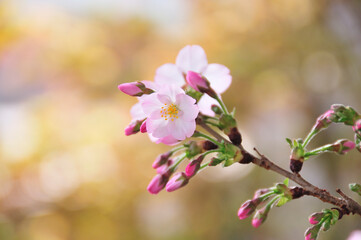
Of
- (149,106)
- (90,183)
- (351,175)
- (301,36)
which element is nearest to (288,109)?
(351,175)

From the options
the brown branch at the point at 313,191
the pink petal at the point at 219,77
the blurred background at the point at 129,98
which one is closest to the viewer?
the brown branch at the point at 313,191

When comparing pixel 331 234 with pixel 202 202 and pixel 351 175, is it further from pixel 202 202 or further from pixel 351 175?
pixel 202 202

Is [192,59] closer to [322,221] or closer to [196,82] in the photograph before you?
[196,82]

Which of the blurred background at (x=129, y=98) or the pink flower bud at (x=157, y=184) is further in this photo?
the blurred background at (x=129, y=98)

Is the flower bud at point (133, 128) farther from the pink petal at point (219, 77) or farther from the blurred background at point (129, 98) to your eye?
the blurred background at point (129, 98)

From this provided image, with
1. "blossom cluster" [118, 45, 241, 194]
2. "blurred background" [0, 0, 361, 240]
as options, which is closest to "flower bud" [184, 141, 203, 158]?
"blossom cluster" [118, 45, 241, 194]

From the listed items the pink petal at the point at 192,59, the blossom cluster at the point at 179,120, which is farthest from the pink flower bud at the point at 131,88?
the pink petal at the point at 192,59
